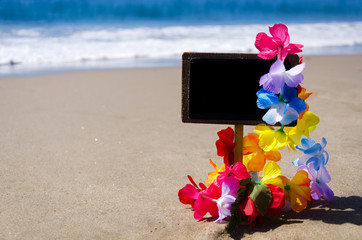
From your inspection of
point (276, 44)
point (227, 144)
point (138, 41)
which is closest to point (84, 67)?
point (138, 41)

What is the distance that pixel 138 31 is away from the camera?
523 inches

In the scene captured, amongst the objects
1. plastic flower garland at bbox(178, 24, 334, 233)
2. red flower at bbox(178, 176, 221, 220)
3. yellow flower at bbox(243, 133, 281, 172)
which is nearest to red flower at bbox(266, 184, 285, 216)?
plastic flower garland at bbox(178, 24, 334, 233)

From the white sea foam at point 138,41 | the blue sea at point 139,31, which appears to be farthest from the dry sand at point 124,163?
the white sea foam at point 138,41

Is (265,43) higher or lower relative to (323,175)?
higher

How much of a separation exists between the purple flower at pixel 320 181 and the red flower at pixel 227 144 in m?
0.38

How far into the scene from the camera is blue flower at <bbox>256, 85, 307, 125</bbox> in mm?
1854

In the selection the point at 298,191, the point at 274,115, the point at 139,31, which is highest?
the point at 274,115

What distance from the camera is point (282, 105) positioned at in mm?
1878

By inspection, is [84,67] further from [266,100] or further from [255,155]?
[266,100]

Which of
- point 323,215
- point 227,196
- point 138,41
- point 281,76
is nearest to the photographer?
point 281,76

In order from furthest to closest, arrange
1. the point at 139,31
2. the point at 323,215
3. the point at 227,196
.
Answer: the point at 139,31, the point at 323,215, the point at 227,196

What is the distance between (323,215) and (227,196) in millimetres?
478

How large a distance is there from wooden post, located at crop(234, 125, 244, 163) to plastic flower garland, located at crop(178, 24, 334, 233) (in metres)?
0.03

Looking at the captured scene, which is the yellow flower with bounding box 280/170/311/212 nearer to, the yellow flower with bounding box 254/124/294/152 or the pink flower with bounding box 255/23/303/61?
the yellow flower with bounding box 254/124/294/152
